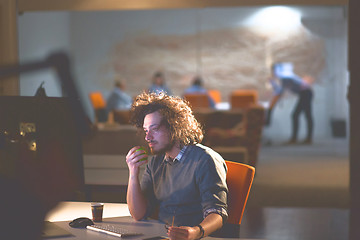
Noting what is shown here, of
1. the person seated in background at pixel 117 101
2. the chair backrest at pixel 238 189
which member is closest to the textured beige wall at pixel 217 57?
the person seated in background at pixel 117 101

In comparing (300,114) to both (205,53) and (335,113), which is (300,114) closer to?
(335,113)

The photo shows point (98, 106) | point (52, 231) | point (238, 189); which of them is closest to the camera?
point (52, 231)

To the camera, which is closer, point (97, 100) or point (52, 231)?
point (52, 231)

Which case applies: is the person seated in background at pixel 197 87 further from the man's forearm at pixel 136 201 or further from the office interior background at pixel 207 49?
the man's forearm at pixel 136 201

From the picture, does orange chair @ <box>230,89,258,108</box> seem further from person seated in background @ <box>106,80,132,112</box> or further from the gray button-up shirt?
the gray button-up shirt

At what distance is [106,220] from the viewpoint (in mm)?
2352

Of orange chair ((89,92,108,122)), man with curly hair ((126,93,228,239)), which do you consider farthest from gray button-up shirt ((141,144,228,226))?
orange chair ((89,92,108,122))

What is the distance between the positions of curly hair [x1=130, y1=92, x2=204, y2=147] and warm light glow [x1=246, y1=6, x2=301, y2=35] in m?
6.60

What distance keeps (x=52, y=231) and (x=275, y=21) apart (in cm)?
734

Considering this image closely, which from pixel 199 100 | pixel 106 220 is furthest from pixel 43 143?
pixel 199 100

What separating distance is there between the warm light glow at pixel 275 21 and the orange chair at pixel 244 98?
1.02 m

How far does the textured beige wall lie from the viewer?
894 centimetres

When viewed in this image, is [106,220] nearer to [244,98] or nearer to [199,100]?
[199,100]

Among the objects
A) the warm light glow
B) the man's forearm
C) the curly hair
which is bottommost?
the man's forearm
